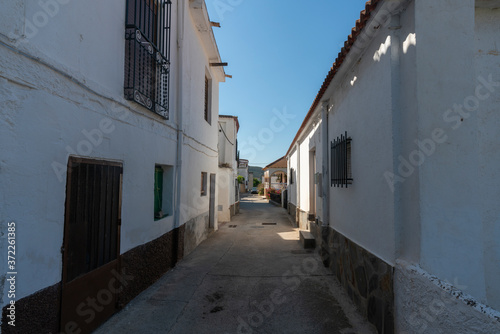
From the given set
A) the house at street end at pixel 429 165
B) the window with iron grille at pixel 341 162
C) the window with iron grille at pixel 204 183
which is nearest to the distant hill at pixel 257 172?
the window with iron grille at pixel 204 183

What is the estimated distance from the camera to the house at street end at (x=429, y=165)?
97.2 inches

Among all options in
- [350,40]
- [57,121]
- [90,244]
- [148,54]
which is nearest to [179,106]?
[148,54]

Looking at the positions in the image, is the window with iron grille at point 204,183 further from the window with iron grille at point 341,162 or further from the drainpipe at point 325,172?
the window with iron grille at point 341,162

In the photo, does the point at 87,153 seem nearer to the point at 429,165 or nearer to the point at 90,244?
the point at 90,244

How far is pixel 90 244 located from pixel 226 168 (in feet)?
33.5

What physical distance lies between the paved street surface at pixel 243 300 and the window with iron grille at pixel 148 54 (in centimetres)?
301

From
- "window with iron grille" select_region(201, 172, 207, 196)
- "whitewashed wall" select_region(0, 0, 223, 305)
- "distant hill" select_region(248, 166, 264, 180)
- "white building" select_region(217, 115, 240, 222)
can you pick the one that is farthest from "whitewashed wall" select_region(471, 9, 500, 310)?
"distant hill" select_region(248, 166, 264, 180)

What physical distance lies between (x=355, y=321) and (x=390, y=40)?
345cm

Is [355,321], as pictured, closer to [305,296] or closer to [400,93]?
[305,296]

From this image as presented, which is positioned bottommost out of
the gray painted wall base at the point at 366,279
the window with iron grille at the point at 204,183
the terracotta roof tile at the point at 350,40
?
the gray painted wall base at the point at 366,279

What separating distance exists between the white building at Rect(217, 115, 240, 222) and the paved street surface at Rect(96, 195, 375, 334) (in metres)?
6.00

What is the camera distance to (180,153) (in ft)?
19.1

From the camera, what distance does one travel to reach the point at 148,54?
4484mm

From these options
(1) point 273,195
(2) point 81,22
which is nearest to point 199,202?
(2) point 81,22
